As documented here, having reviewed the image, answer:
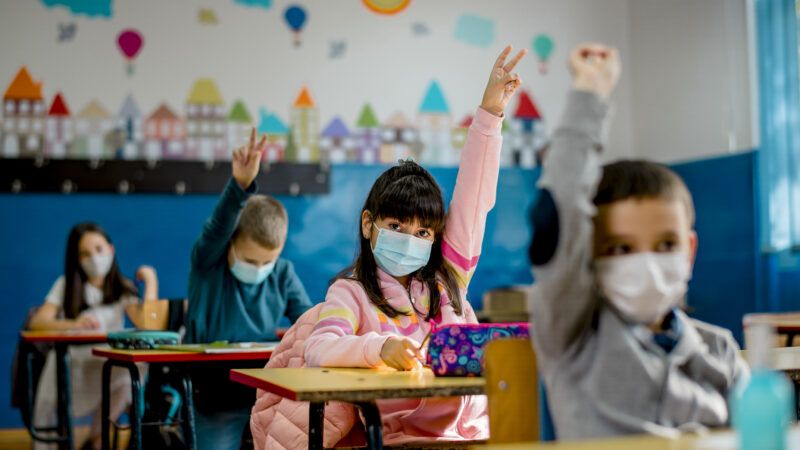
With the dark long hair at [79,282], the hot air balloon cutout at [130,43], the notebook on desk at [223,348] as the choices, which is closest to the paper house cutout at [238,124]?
the hot air balloon cutout at [130,43]

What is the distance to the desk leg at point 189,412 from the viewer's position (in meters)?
2.95

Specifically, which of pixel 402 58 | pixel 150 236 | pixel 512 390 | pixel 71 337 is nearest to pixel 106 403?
pixel 71 337

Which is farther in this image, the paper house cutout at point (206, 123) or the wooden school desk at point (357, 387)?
the paper house cutout at point (206, 123)

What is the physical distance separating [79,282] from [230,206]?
2.07 m

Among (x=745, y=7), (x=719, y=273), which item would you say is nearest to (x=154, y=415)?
(x=719, y=273)

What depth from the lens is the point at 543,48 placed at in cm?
643

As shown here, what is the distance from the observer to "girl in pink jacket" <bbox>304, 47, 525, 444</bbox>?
210cm

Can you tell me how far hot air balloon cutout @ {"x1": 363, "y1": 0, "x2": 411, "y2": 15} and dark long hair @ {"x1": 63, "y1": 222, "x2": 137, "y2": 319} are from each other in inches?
90.5

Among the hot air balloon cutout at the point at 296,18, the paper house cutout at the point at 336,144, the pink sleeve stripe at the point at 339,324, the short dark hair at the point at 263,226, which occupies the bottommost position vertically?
the pink sleeve stripe at the point at 339,324

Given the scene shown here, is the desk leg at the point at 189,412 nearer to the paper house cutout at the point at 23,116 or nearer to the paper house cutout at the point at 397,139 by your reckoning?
the paper house cutout at the point at 23,116

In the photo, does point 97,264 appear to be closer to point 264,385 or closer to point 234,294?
point 234,294

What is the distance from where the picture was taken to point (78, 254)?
4.91 meters

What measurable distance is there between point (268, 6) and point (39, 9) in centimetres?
134

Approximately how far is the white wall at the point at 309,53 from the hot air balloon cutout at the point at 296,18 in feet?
0.13
